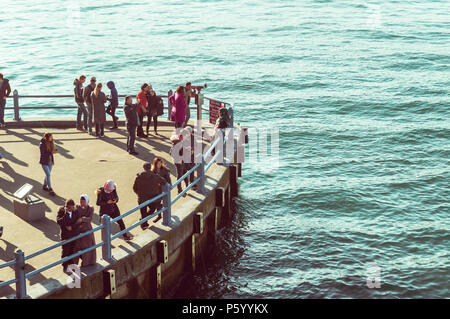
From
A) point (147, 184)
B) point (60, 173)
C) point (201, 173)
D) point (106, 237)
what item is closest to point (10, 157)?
point (60, 173)

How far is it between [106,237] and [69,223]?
76cm

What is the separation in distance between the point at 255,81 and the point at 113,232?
3237 centimetres

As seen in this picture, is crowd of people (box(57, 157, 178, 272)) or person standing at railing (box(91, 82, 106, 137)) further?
person standing at railing (box(91, 82, 106, 137))

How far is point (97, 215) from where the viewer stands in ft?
49.6

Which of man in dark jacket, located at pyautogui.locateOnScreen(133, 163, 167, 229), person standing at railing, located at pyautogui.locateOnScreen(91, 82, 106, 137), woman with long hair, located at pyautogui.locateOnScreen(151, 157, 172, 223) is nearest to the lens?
man in dark jacket, located at pyautogui.locateOnScreen(133, 163, 167, 229)

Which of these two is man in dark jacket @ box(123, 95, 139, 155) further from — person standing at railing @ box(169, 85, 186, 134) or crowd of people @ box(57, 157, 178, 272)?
crowd of people @ box(57, 157, 178, 272)

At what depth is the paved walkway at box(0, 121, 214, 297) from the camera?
13531 millimetres

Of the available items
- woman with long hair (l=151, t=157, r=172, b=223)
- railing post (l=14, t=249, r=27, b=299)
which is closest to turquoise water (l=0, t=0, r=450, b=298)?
woman with long hair (l=151, t=157, r=172, b=223)

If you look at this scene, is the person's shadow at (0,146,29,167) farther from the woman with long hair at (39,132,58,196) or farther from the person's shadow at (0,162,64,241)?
Answer: the woman with long hair at (39,132,58,196)

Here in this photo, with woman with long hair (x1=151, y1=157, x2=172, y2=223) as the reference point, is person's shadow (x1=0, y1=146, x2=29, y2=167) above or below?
below

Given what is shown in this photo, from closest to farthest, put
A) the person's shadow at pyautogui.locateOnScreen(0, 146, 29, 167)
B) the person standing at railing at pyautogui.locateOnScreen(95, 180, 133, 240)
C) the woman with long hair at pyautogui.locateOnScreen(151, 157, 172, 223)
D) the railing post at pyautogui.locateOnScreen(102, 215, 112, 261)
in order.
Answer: the railing post at pyautogui.locateOnScreen(102, 215, 112, 261) < the person standing at railing at pyautogui.locateOnScreen(95, 180, 133, 240) < the woman with long hair at pyautogui.locateOnScreen(151, 157, 172, 223) < the person's shadow at pyautogui.locateOnScreen(0, 146, 29, 167)

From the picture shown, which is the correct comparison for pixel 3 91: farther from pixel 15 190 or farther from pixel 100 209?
pixel 100 209

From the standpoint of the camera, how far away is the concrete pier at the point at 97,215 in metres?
12.4

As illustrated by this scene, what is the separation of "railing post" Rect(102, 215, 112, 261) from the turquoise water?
13.0ft
